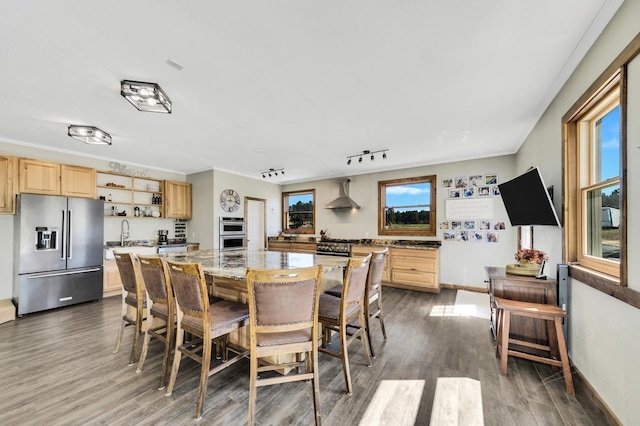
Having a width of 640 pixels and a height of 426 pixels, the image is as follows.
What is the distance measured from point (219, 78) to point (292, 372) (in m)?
2.70

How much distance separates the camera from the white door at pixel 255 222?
6773mm

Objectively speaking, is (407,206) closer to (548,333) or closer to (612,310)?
(548,333)

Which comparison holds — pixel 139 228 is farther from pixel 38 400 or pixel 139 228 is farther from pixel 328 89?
pixel 328 89

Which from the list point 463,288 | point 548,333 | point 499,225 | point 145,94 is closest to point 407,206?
point 499,225

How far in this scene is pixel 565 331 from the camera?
89.8 inches

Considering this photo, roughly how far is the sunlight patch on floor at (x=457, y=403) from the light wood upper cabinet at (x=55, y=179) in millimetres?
5959

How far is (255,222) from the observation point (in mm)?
7047

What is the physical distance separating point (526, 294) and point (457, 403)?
1.28 m

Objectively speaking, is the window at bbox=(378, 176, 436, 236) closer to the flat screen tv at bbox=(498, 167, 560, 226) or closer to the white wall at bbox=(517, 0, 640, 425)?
the flat screen tv at bbox=(498, 167, 560, 226)

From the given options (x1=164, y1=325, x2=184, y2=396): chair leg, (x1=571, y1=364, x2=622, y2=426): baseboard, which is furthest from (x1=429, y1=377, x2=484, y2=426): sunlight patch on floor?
(x1=164, y1=325, x2=184, y2=396): chair leg

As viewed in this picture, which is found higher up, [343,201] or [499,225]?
[343,201]

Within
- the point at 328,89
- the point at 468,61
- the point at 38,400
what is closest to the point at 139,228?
the point at 38,400

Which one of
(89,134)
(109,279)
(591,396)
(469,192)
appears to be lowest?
(591,396)

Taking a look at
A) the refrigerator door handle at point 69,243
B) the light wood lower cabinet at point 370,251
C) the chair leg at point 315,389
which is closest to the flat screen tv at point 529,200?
the chair leg at point 315,389
